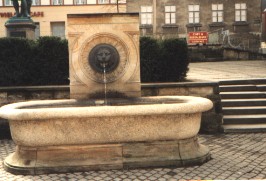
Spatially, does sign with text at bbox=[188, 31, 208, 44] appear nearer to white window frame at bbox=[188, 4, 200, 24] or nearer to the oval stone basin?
white window frame at bbox=[188, 4, 200, 24]

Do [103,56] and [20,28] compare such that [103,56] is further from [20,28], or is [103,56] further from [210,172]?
[20,28]

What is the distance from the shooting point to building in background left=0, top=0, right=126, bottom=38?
1435 inches

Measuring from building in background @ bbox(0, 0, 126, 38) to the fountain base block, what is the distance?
31.9m

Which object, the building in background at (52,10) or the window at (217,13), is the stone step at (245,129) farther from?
the building in background at (52,10)

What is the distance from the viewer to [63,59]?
9047mm

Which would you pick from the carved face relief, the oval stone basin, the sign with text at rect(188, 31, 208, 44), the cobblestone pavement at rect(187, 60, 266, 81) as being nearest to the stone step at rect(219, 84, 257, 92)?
the cobblestone pavement at rect(187, 60, 266, 81)

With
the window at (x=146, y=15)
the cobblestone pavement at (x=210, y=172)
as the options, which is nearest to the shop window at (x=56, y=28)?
the window at (x=146, y=15)

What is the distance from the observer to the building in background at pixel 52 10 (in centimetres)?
3644

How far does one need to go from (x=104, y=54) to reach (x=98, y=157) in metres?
2.17

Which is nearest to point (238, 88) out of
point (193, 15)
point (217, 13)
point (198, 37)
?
point (198, 37)

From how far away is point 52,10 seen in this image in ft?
120

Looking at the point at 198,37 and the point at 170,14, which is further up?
the point at 170,14

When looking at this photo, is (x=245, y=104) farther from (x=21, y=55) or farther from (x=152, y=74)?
A: (x=21, y=55)

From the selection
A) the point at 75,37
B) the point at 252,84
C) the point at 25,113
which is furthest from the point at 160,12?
the point at 25,113
